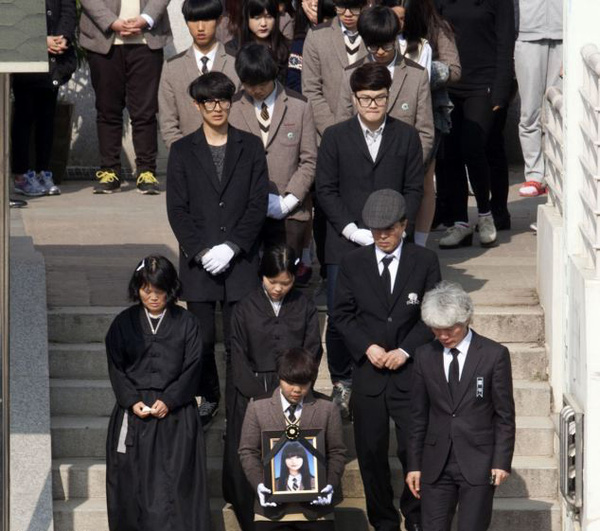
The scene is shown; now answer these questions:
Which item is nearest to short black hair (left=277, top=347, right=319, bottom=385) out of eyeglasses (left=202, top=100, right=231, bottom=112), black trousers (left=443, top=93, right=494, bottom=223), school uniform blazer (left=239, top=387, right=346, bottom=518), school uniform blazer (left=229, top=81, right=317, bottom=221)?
school uniform blazer (left=239, top=387, right=346, bottom=518)

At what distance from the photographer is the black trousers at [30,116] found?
1541 cm

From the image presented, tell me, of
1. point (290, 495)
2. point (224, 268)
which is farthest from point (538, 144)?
point (290, 495)

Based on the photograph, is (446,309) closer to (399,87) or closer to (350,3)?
(399,87)

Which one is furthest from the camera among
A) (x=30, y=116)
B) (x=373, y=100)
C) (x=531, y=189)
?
(x=30, y=116)

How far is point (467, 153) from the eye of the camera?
13.3 metres

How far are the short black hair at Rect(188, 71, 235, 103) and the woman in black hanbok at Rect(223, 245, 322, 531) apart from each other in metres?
1.02

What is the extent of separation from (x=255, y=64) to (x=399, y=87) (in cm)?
99

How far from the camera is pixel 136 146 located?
15234 mm

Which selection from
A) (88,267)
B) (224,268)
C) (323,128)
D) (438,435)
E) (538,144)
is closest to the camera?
(438,435)

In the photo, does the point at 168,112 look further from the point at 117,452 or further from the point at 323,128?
the point at 117,452

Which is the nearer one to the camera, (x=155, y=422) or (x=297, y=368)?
→ (x=297, y=368)

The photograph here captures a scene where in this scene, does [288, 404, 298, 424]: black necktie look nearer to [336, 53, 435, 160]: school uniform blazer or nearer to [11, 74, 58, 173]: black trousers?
[336, 53, 435, 160]: school uniform blazer

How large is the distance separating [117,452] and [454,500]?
2.02 metres

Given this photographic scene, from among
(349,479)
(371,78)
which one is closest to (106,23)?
(371,78)
